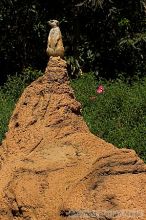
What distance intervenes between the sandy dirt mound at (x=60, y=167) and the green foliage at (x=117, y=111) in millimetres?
2743

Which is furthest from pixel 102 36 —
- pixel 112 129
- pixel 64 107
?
pixel 64 107

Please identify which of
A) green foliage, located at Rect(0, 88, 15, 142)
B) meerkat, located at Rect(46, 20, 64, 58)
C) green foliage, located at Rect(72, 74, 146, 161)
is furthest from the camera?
green foliage, located at Rect(0, 88, 15, 142)

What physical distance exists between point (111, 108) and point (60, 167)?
6017mm

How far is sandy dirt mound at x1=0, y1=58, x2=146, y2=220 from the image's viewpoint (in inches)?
186

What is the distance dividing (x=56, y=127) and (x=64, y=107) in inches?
10.0

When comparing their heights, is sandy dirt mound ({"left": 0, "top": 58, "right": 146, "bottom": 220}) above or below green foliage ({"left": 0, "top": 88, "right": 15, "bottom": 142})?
above

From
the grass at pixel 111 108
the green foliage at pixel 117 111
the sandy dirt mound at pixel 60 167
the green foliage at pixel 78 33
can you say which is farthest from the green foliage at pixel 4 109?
the sandy dirt mound at pixel 60 167

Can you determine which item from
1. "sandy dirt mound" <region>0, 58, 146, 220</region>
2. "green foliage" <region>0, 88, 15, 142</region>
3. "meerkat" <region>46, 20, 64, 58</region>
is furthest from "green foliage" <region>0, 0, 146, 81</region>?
"sandy dirt mound" <region>0, 58, 146, 220</region>

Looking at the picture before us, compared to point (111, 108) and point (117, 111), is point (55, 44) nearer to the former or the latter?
point (117, 111)

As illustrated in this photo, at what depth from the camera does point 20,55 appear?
1648cm

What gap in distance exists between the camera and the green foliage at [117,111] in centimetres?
925

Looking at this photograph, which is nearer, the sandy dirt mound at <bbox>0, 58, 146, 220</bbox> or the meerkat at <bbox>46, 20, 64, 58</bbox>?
the sandy dirt mound at <bbox>0, 58, 146, 220</bbox>

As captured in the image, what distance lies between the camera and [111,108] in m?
11.1

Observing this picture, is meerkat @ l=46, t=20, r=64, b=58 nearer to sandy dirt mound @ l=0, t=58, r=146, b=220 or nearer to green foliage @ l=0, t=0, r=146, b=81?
sandy dirt mound @ l=0, t=58, r=146, b=220
